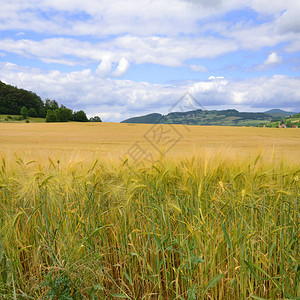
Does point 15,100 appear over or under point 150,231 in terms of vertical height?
over

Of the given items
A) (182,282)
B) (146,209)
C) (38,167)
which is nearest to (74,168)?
(38,167)

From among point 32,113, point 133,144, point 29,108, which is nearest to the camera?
point 133,144

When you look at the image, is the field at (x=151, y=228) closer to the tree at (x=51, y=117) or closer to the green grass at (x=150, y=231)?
the green grass at (x=150, y=231)

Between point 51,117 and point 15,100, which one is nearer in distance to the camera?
point 51,117

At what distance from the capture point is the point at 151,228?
5.95ft

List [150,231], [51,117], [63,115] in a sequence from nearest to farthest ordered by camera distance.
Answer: [150,231] < [63,115] < [51,117]

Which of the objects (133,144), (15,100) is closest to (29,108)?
(15,100)

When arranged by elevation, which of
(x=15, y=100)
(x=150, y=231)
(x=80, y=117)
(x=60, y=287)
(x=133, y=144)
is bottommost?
(x=60, y=287)

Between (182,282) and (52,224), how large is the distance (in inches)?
38.4

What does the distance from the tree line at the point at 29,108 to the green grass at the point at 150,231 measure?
25834 mm

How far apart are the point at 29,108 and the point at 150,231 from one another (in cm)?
4200

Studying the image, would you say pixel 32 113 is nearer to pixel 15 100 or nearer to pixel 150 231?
pixel 15 100

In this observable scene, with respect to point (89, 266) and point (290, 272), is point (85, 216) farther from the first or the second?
point (290, 272)

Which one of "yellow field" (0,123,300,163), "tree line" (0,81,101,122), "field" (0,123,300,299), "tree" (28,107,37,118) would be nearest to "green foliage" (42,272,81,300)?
"field" (0,123,300,299)
